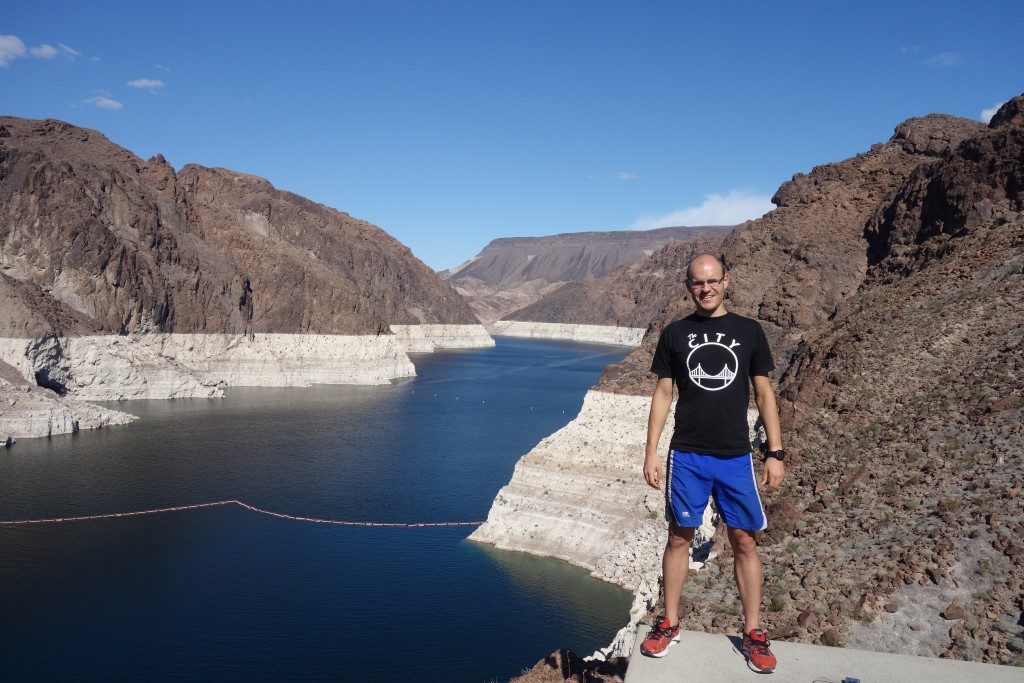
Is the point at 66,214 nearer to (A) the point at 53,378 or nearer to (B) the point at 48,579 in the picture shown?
(A) the point at 53,378

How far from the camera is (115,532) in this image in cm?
3688

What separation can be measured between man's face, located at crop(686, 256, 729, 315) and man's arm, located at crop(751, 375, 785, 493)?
2.62ft

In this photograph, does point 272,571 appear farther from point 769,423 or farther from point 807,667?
Answer: point 769,423

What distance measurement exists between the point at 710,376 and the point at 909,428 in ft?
34.5

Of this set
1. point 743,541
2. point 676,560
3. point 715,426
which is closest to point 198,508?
point 676,560

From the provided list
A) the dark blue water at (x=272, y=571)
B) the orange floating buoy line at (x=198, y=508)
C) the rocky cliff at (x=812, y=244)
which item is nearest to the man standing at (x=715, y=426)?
the dark blue water at (x=272, y=571)

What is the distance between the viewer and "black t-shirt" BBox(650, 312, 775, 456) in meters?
7.16

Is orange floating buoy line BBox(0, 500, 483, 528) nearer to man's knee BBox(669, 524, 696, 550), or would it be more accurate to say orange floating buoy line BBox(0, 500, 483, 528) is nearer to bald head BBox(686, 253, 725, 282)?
man's knee BBox(669, 524, 696, 550)

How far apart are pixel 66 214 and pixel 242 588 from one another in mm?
74271

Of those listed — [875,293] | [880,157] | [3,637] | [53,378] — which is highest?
[880,157]

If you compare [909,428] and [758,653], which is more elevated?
[909,428]

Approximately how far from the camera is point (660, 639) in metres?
7.30

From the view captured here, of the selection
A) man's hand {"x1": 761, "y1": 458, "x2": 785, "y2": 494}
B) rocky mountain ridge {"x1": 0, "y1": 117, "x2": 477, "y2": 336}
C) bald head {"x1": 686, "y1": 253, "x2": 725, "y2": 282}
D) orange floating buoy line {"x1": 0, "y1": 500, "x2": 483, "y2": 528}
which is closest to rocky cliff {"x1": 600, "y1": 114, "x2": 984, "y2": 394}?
orange floating buoy line {"x1": 0, "y1": 500, "x2": 483, "y2": 528}

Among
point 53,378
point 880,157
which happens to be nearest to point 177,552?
point 880,157
